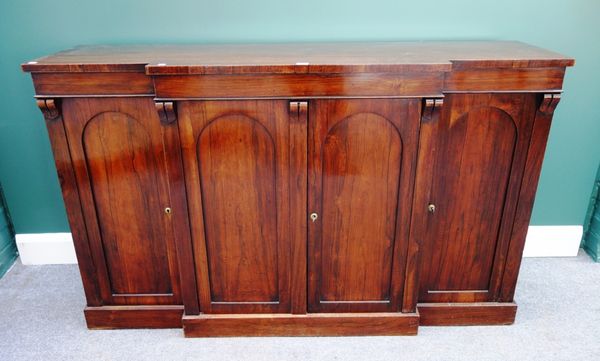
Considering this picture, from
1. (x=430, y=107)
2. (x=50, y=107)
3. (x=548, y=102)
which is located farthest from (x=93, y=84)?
(x=548, y=102)

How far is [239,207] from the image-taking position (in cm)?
165

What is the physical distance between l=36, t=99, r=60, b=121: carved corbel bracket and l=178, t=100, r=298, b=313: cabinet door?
1.35 ft

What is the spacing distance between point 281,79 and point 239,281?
79 cm

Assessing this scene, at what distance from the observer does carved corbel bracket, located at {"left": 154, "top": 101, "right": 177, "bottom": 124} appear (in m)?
1.46

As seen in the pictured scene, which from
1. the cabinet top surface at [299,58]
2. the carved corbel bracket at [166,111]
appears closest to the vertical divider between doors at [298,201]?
the cabinet top surface at [299,58]

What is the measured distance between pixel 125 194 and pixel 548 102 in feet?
4.83

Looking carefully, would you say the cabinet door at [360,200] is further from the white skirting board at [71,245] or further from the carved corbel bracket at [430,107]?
the white skirting board at [71,245]

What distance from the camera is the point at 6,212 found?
2258mm

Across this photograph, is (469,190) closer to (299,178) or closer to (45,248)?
(299,178)

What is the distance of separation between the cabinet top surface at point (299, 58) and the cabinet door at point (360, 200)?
125 millimetres

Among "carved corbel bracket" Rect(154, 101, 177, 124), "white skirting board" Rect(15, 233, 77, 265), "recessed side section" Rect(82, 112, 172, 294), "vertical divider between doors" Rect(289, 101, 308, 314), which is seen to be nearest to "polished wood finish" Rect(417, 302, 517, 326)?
"vertical divider between doors" Rect(289, 101, 308, 314)

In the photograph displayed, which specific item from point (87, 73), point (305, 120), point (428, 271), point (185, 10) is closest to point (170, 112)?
point (87, 73)

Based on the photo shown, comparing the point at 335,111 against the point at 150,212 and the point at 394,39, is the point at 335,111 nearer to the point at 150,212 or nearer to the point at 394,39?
the point at 394,39

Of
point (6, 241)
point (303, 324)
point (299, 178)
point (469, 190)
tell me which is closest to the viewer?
point (299, 178)
